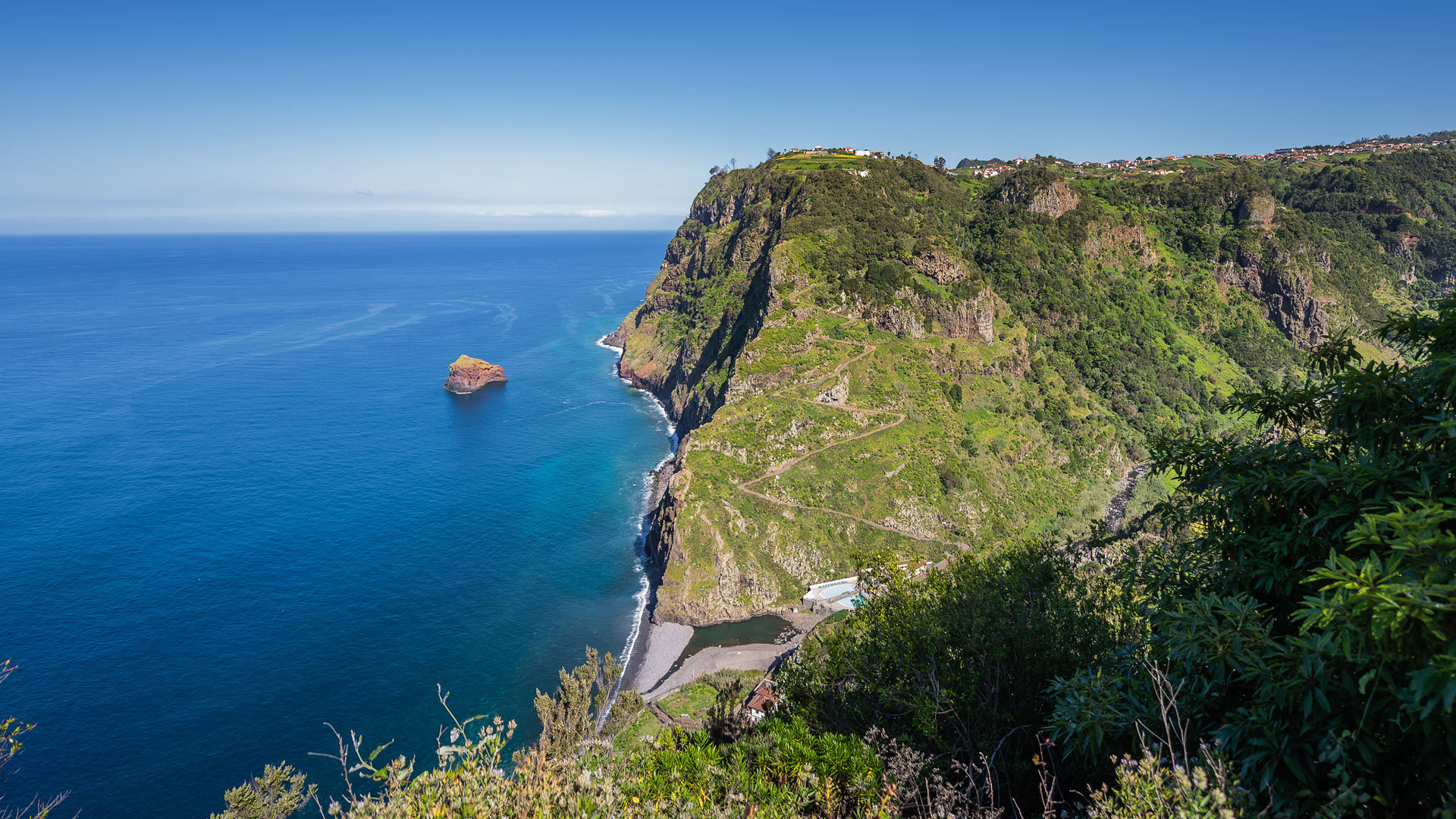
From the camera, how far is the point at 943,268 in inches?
3430

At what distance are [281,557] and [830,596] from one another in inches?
2162

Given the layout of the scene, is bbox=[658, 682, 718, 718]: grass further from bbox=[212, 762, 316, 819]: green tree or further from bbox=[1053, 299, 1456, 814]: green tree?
bbox=[1053, 299, 1456, 814]: green tree

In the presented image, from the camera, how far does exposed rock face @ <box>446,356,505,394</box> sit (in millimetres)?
115250

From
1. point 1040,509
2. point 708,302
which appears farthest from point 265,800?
point 708,302

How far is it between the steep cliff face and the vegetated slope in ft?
2.51

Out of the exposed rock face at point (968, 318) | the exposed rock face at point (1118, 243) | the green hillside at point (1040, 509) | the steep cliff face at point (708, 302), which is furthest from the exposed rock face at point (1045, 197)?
the steep cliff face at point (708, 302)

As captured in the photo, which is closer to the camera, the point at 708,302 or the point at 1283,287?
the point at 1283,287

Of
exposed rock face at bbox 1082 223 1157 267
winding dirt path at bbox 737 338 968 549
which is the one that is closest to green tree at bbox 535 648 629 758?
winding dirt path at bbox 737 338 968 549

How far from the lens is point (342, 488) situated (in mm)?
76375

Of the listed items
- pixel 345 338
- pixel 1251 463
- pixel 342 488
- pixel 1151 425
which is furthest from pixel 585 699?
pixel 345 338

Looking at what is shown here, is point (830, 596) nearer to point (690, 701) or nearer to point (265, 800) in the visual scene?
point (690, 701)

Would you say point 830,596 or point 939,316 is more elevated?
point 939,316

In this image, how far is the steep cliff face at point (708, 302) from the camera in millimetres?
91125

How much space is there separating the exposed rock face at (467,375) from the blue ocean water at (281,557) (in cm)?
295
